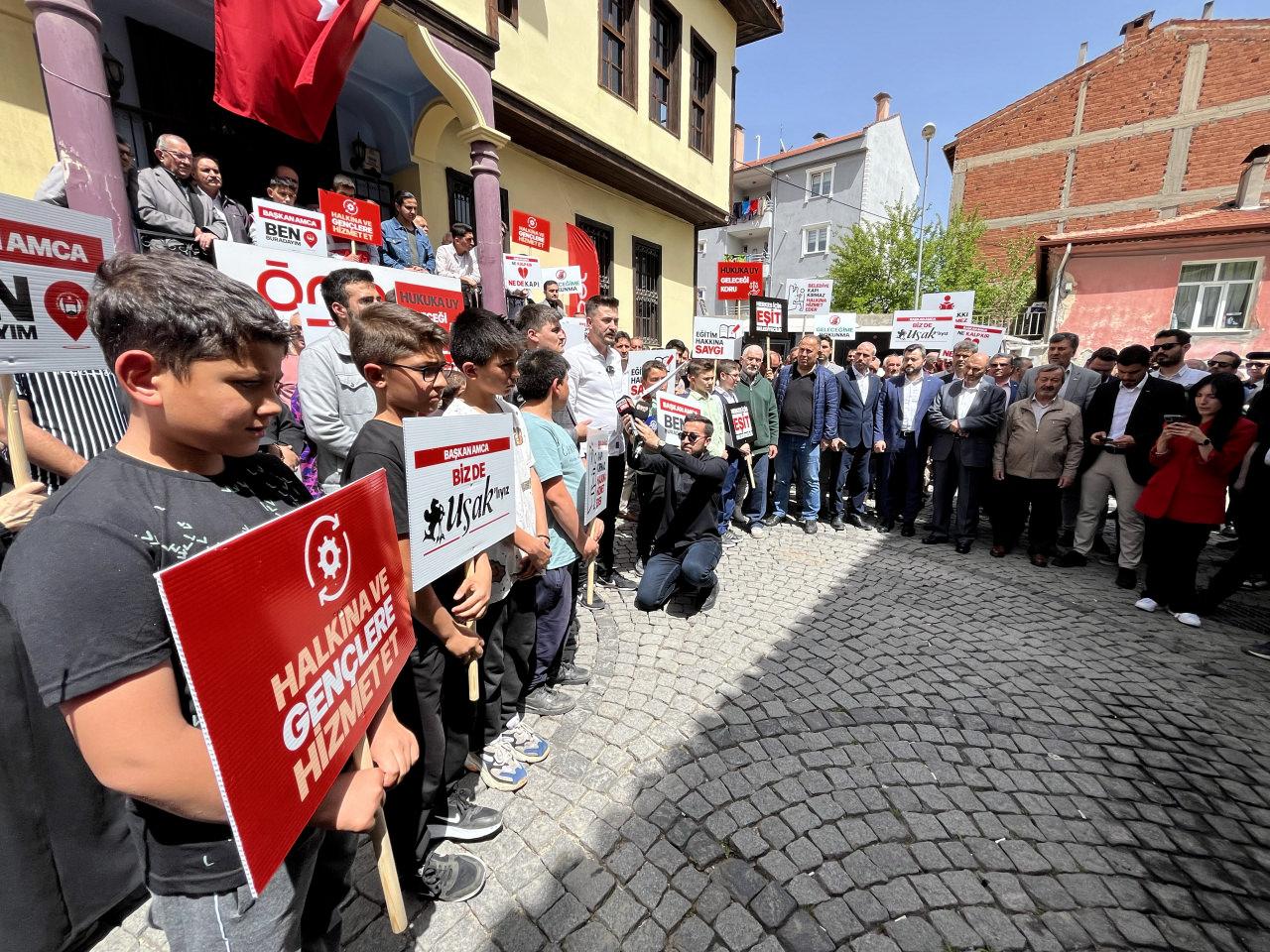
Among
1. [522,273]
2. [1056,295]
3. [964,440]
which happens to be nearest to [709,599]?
[964,440]

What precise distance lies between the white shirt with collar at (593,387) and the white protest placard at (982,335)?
6.41 meters

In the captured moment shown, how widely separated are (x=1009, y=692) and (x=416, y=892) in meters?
3.52

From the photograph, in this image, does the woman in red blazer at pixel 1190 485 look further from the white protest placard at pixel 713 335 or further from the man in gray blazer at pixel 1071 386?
the white protest placard at pixel 713 335

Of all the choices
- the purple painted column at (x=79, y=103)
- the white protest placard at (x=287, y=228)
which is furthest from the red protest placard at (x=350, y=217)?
the purple painted column at (x=79, y=103)

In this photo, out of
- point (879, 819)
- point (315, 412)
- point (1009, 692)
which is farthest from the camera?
point (1009, 692)

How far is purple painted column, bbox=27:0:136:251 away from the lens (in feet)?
10.7

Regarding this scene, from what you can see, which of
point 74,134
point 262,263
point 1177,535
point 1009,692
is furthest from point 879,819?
point 74,134

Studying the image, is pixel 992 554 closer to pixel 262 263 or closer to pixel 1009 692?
pixel 1009 692

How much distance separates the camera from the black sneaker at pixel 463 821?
2.23 m

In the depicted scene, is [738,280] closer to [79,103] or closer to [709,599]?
[709,599]

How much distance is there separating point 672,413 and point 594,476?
1186 millimetres

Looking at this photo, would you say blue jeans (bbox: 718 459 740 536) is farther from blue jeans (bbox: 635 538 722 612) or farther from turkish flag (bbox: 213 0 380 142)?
turkish flag (bbox: 213 0 380 142)

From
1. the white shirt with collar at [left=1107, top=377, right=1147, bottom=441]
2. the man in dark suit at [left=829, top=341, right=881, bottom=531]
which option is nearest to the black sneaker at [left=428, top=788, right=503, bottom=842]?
the man in dark suit at [left=829, top=341, right=881, bottom=531]

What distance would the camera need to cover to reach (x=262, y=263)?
160 inches
